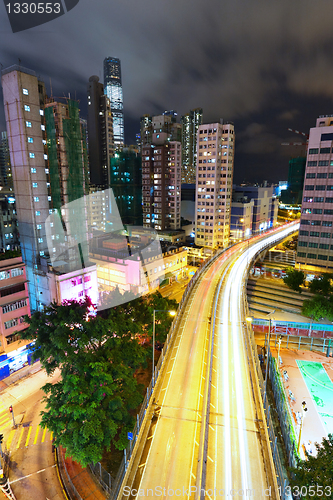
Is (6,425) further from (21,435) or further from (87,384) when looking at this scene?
(87,384)

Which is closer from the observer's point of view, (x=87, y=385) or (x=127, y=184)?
(x=87, y=385)

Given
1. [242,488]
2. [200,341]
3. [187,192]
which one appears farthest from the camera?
[187,192]

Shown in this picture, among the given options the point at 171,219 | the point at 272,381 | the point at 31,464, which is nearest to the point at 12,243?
the point at 171,219

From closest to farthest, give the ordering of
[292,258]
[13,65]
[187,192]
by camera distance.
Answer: [13,65] < [292,258] < [187,192]

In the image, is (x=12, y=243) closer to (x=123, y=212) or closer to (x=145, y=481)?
(x=123, y=212)

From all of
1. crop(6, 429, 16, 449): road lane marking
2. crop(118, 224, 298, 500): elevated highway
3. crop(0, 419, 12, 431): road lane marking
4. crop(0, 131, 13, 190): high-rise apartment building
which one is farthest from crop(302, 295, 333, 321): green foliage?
crop(0, 131, 13, 190): high-rise apartment building

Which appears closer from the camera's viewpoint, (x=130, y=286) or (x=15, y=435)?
(x=15, y=435)

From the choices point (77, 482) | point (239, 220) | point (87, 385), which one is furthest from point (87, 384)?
point (239, 220)
